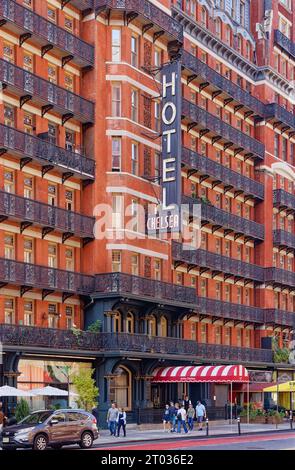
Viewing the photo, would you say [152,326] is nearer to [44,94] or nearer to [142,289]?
[142,289]

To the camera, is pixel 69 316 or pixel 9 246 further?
pixel 69 316

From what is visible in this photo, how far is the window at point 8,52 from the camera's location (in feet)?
140

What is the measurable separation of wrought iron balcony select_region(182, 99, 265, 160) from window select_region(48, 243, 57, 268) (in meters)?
16.2

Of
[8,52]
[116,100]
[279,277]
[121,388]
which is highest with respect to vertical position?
[8,52]

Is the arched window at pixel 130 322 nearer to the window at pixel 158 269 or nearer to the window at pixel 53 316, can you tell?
the window at pixel 158 269

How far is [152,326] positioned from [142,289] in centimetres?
420

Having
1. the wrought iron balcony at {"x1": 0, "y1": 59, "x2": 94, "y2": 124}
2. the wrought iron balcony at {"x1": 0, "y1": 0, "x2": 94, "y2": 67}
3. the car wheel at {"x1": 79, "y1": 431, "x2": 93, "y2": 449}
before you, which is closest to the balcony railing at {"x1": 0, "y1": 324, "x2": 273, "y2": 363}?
the car wheel at {"x1": 79, "y1": 431, "x2": 93, "y2": 449}

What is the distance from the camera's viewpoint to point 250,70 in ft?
233

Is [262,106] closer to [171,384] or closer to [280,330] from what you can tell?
[280,330]

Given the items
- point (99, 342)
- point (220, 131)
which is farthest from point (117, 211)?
point (220, 131)

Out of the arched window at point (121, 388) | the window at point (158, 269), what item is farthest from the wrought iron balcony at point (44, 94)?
the arched window at point (121, 388)

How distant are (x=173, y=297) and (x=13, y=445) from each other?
22738 millimetres

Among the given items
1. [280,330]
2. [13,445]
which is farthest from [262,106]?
A: [13,445]

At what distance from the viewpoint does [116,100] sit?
1977 inches
